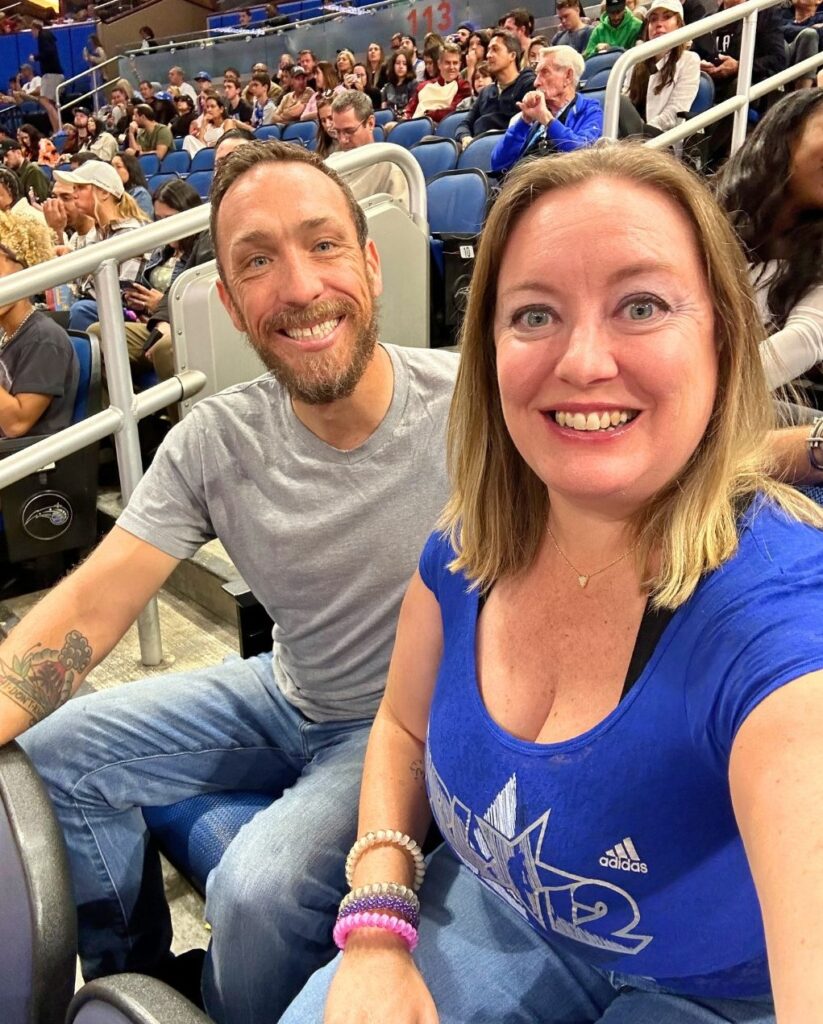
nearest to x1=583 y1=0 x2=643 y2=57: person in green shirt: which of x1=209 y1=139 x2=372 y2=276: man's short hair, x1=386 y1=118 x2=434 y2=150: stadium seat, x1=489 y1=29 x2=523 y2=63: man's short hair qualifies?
x1=489 y1=29 x2=523 y2=63: man's short hair

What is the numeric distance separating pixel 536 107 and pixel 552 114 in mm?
219

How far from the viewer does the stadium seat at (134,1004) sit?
21.1 inches

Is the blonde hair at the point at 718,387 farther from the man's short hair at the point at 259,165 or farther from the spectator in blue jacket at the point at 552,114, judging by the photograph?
the spectator in blue jacket at the point at 552,114

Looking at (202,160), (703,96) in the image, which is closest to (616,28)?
(703,96)

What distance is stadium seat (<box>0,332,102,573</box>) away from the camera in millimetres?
2197

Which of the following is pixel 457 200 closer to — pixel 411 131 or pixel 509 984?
pixel 411 131

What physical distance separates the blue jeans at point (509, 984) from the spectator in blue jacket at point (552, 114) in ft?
8.98

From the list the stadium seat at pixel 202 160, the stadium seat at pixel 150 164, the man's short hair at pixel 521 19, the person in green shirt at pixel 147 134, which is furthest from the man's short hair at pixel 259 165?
the person in green shirt at pixel 147 134

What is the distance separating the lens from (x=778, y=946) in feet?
1.61

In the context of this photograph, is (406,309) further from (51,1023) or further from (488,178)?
(51,1023)

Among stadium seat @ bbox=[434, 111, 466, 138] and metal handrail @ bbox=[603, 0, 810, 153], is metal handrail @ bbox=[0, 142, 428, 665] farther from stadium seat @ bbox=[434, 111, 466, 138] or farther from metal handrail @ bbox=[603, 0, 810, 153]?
stadium seat @ bbox=[434, 111, 466, 138]

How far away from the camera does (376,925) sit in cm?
82

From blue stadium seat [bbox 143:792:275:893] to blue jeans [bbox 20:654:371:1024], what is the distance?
0.02 metres

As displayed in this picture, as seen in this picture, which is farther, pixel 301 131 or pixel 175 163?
pixel 175 163
